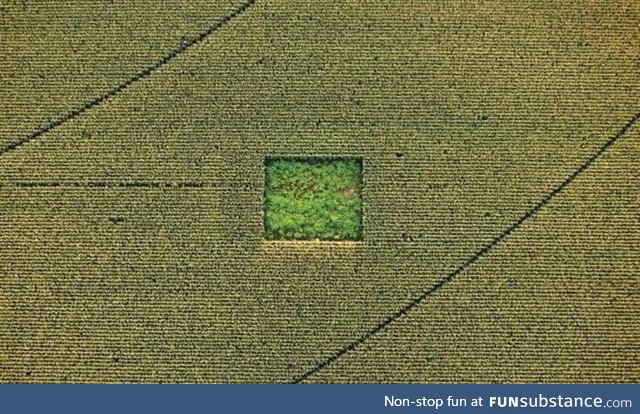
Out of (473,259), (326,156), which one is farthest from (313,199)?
(473,259)

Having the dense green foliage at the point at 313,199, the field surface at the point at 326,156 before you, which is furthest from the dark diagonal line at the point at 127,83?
the dense green foliage at the point at 313,199

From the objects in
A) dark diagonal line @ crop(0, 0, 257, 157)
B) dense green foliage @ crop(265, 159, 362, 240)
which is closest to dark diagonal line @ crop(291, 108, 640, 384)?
dense green foliage @ crop(265, 159, 362, 240)

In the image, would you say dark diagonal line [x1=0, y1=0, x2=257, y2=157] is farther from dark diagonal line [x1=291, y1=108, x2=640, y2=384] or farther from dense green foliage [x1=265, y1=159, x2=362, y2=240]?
dark diagonal line [x1=291, y1=108, x2=640, y2=384]

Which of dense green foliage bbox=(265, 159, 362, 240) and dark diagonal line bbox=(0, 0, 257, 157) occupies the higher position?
dark diagonal line bbox=(0, 0, 257, 157)

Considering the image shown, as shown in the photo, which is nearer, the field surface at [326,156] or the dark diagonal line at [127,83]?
the field surface at [326,156]

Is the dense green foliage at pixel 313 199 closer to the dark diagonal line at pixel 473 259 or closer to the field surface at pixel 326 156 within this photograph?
the field surface at pixel 326 156

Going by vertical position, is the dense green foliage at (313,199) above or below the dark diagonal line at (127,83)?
below
